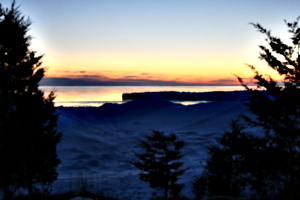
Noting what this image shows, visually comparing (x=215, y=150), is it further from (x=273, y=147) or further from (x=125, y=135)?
(x=125, y=135)

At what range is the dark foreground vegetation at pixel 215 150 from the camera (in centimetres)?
934

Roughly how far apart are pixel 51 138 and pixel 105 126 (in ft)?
109

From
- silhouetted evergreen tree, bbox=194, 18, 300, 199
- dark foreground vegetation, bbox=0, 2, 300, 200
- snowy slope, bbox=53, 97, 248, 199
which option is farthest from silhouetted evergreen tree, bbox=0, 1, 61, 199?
silhouetted evergreen tree, bbox=194, 18, 300, 199

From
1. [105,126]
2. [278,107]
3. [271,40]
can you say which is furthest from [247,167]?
[105,126]

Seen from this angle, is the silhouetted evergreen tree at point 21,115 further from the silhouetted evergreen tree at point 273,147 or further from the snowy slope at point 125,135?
the silhouetted evergreen tree at point 273,147

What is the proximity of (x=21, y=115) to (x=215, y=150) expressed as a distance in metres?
10.5

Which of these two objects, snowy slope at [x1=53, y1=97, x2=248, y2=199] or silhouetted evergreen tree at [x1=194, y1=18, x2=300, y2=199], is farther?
snowy slope at [x1=53, y1=97, x2=248, y2=199]

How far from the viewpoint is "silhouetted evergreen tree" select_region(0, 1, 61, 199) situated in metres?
9.20

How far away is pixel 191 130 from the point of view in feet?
142

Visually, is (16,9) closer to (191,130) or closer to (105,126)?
(191,130)

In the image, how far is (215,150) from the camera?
17859 mm

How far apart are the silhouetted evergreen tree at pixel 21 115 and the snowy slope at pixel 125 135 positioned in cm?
418

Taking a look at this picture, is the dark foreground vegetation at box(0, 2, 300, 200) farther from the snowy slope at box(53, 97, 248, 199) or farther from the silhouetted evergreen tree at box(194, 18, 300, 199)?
the snowy slope at box(53, 97, 248, 199)

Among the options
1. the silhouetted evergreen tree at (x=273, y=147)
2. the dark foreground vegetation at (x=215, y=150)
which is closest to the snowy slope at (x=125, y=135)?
the dark foreground vegetation at (x=215, y=150)
